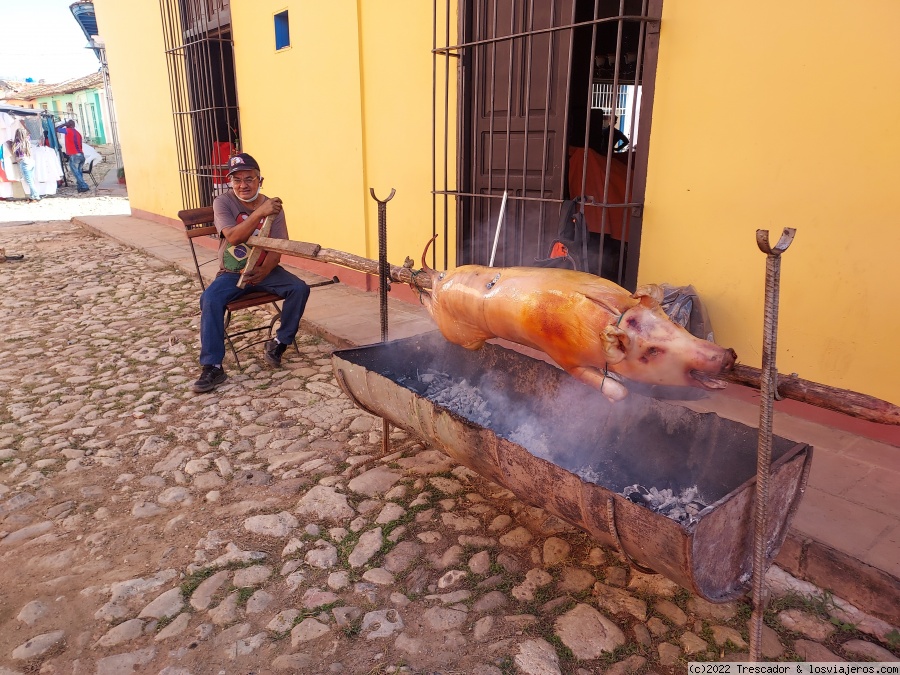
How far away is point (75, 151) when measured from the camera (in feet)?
68.1

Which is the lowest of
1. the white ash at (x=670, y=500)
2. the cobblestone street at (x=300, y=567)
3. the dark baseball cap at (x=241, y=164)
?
the cobblestone street at (x=300, y=567)

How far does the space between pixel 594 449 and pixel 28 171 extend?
2223 centimetres

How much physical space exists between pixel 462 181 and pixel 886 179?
3262 millimetres

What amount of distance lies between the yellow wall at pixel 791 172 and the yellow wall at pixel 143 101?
10176 mm

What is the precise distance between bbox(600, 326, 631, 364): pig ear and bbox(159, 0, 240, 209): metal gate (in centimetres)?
823

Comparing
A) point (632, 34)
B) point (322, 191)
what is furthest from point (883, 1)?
point (322, 191)

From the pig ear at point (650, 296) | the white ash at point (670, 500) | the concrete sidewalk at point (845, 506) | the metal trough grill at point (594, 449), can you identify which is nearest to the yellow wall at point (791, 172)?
the concrete sidewalk at point (845, 506)

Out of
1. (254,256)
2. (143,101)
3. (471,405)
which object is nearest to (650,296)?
(471,405)

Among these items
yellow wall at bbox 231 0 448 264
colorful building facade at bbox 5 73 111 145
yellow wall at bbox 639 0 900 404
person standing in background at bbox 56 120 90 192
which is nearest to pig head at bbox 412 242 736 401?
yellow wall at bbox 639 0 900 404

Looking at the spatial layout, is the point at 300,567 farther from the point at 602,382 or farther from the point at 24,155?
the point at 24,155

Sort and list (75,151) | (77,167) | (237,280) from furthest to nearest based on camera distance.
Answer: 1. (77,167)
2. (75,151)
3. (237,280)

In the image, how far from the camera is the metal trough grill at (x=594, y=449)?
1.88m

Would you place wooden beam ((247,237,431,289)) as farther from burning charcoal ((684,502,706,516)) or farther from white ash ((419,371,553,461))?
burning charcoal ((684,502,706,516))

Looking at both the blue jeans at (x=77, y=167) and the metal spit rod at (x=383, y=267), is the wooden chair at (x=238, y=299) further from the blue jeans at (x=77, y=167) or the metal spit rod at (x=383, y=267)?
the blue jeans at (x=77, y=167)
